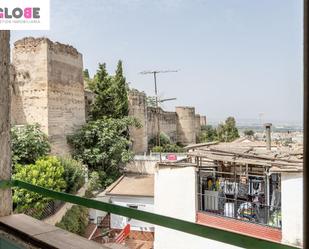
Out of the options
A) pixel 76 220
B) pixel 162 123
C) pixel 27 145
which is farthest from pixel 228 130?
pixel 76 220

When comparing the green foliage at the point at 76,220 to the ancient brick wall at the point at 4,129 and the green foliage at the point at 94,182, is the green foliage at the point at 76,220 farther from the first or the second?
the ancient brick wall at the point at 4,129

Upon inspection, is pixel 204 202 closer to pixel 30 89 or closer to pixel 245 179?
pixel 245 179

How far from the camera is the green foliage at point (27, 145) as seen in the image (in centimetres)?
659

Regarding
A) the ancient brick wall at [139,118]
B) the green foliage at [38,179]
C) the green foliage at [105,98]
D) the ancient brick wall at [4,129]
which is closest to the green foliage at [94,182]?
the green foliage at [38,179]

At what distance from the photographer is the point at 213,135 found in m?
21.2

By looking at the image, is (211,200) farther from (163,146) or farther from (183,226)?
(163,146)

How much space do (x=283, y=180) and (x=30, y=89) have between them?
699 centimetres

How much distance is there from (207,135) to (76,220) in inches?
633

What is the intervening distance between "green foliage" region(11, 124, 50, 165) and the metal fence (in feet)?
12.8

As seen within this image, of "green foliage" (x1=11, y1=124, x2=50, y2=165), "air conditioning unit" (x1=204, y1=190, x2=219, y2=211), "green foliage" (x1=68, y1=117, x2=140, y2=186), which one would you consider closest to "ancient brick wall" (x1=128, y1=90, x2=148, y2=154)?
"green foliage" (x1=68, y1=117, x2=140, y2=186)

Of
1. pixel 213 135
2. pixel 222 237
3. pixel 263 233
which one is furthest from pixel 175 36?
pixel 213 135

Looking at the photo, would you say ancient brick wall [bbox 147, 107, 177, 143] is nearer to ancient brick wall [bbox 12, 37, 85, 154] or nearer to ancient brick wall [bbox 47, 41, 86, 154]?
ancient brick wall [bbox 47, 41, 86, 154]

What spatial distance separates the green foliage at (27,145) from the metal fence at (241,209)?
3.91 m

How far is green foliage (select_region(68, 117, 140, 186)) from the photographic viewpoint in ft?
29.6
